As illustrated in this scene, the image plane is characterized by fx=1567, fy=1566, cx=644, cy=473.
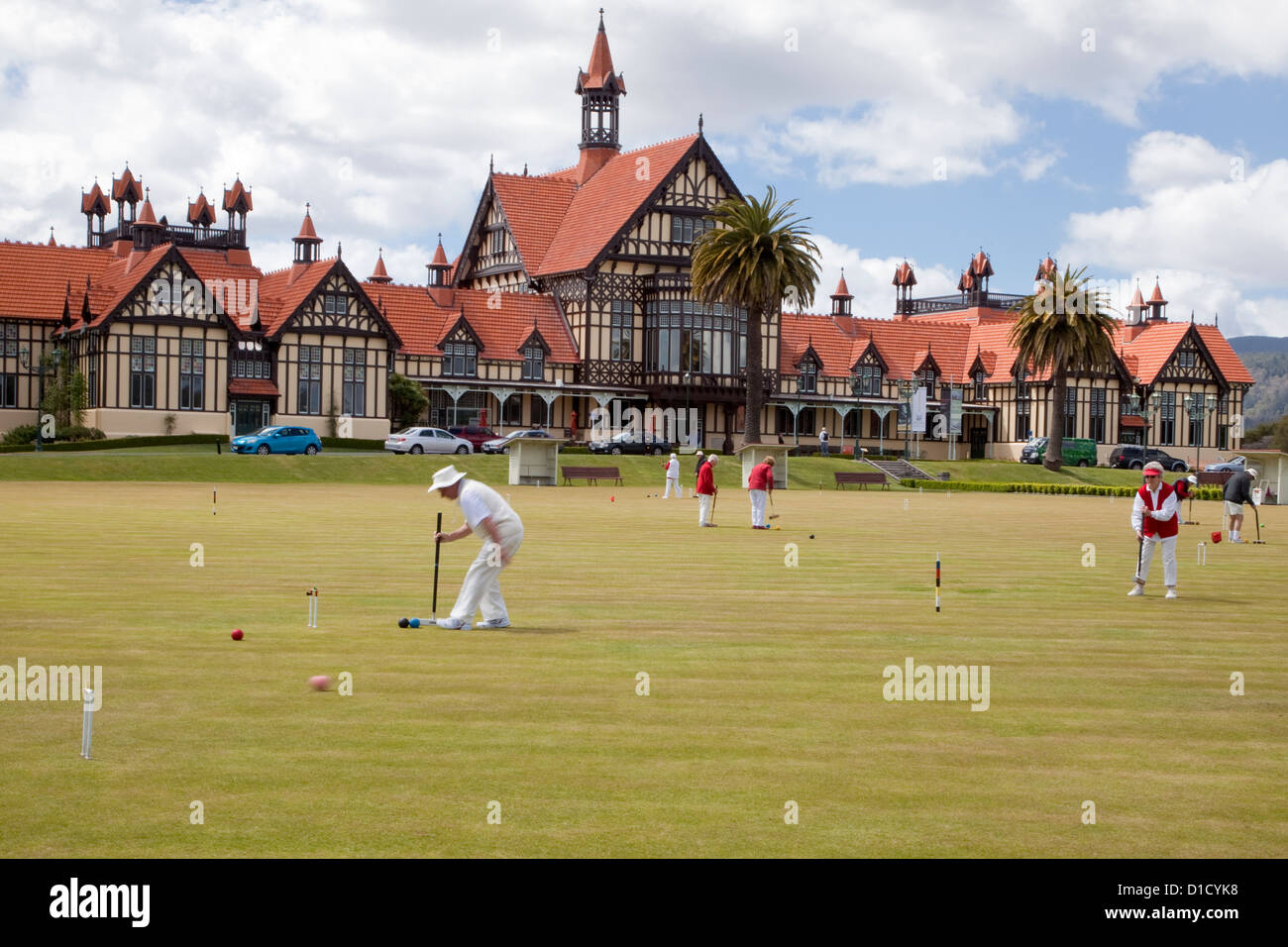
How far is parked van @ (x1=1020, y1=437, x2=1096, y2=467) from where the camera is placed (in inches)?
3509

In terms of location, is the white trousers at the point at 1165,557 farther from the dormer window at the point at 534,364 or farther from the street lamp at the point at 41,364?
the street lamp at the point at 41,364

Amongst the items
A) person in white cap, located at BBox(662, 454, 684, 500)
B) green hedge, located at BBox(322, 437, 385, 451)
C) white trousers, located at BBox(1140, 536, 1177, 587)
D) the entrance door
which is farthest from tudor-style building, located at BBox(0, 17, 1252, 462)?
white trousers, located at BBox(1140, 536, 1177, 587)

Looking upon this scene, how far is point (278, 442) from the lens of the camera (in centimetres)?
6488

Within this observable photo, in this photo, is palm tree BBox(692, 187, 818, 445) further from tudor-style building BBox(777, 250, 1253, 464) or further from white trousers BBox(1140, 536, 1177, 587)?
white trousers BBox(1140, 536, 1177, 587)

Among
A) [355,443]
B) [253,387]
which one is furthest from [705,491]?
[253,387]

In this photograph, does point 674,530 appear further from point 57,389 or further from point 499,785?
point 57,389

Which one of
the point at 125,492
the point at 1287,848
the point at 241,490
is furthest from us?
the point at 241,490

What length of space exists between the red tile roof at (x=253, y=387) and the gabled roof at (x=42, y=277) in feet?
26.5

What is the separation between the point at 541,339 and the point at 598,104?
1866cm

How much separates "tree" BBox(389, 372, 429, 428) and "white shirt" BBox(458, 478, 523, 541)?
62334 millimetres

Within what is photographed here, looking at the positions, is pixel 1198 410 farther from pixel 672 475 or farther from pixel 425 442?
pixel 672 475
